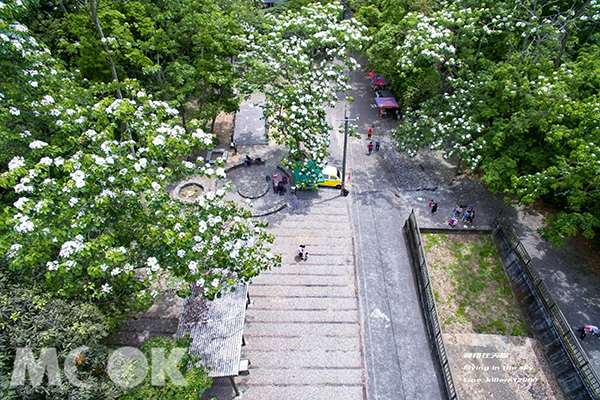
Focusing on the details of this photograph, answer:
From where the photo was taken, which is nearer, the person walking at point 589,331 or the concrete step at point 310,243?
the person walking at point 589,331

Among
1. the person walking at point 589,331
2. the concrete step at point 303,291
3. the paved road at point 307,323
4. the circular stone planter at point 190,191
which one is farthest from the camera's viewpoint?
the circular stone planter at point 190,191

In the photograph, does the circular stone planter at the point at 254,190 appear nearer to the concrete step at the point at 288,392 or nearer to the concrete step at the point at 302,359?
the concrete step at the point at 302,359

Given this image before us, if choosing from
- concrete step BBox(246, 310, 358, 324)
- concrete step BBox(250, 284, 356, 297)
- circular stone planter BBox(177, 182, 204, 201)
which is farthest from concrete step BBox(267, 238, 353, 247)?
circular stone planter BBox(177, 182, 204, 201)

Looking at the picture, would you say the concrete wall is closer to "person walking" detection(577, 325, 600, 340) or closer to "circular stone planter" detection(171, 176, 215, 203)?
"person walking" detection(577, 325, 600, 340)

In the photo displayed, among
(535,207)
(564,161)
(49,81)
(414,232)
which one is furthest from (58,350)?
(535,207)

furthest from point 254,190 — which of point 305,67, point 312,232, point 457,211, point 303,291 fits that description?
point 457,211

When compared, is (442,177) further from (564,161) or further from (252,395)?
(252,395)

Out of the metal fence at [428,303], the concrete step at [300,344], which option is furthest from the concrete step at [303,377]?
the metal fence at [428,303]
